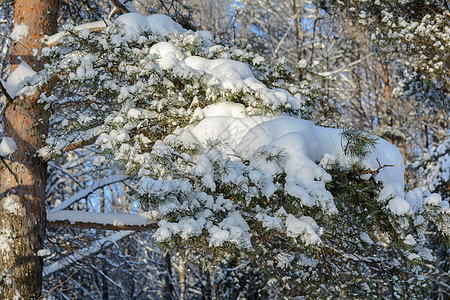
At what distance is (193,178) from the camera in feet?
8.83

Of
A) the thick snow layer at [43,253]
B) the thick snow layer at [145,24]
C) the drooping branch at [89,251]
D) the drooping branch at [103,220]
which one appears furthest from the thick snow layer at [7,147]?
the thick snow layer at [145,24]

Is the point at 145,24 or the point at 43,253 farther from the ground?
the point at 145,24

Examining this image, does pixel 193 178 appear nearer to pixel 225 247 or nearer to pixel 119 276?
pixel 225 247

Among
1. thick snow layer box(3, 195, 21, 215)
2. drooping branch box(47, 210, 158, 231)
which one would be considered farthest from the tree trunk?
drooping branch box(47, 210, 158, 231)

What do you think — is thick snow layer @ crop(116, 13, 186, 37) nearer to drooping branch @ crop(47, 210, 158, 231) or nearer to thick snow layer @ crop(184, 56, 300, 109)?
thick snow layer @ crop(184, 56, 300, 109)

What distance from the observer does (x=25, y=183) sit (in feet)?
13.4

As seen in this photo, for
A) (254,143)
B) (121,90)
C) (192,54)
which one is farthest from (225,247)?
(192,54)

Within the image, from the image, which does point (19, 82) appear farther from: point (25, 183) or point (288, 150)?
point (288, 150)

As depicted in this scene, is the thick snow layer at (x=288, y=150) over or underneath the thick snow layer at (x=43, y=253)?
over

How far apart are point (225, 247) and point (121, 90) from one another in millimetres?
1534

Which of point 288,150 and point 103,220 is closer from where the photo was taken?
point 288,150

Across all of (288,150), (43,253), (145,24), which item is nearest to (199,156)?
(288,150)

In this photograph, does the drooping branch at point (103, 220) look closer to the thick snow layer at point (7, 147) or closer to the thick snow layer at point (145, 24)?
the thick snow layer at point (7, 147)

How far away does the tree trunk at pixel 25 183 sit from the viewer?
3855mm
